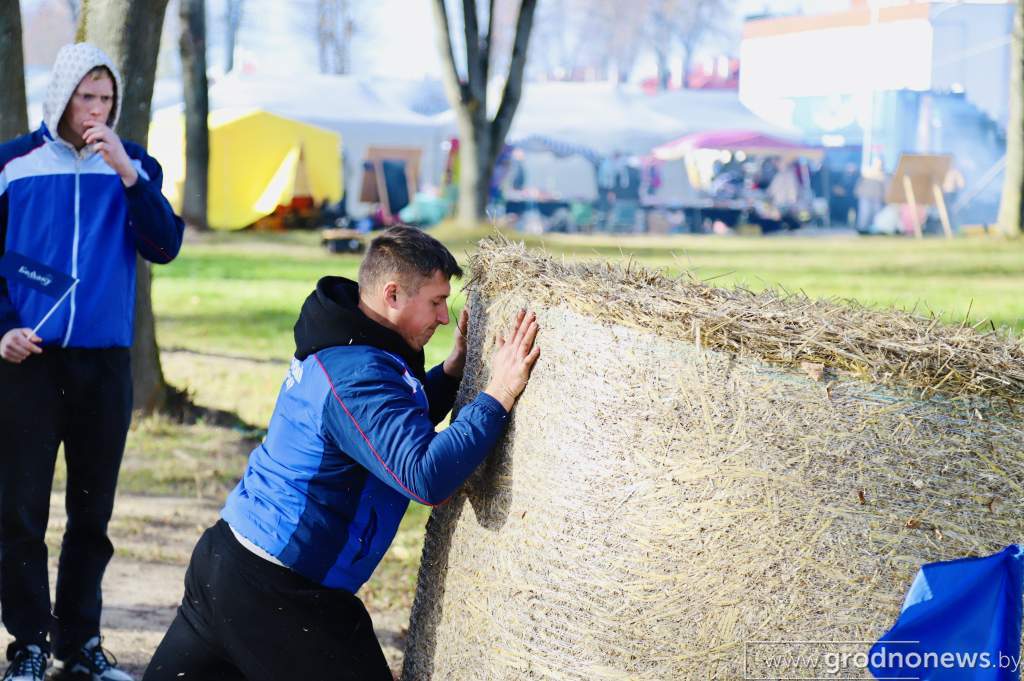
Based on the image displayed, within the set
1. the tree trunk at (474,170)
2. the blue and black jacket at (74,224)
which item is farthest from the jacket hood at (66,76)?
the tree trunk at (474,170)

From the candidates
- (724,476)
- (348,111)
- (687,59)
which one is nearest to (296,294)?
(724,476)

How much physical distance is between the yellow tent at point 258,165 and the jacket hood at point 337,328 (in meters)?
22.2

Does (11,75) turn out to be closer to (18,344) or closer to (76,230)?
(76,230)

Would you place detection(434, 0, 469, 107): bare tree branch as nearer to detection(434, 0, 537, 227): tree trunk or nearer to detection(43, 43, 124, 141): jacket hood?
detection(434, 0, 537, 227): tree trunk

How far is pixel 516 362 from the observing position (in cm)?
275

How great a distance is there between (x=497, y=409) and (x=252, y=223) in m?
22.5

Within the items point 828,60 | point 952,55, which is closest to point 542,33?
point 828,60

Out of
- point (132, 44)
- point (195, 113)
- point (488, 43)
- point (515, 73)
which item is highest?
point (488, 43)

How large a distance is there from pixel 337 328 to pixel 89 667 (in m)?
1.79

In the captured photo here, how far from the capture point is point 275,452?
9.62 ft

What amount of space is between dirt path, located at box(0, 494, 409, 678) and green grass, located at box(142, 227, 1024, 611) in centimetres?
25

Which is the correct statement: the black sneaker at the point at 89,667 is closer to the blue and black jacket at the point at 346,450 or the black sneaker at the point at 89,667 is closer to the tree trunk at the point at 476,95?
the blue and black jacket at the point at 346,450

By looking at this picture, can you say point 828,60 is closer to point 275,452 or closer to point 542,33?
point 275,452

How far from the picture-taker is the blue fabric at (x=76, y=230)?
3.80m
